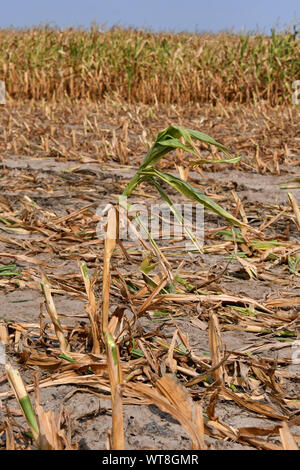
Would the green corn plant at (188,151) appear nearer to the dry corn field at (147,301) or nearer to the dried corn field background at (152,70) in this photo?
the dry corn field at (147,301)

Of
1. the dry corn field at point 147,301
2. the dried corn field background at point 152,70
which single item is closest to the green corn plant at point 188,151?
the dry corn field at point 147,301

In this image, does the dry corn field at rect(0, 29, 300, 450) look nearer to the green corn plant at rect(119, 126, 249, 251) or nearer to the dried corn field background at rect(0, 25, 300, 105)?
the green corn plant at rect(119, 126, 249, 251)

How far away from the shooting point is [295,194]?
3479 millimetres

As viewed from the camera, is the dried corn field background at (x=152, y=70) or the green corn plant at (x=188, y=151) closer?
the green corn plant at (x=188, y=151)

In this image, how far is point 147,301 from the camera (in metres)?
1.58

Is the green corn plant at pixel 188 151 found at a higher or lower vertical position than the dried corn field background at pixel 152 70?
lower

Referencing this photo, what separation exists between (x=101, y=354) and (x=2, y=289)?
2.09 ft

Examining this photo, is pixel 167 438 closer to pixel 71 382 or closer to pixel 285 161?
pixel 71 382

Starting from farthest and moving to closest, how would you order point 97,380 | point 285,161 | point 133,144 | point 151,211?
point 133,144, point 285,161, point 151,211, point 97,380

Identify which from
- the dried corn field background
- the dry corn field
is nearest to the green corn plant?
the dry corn field

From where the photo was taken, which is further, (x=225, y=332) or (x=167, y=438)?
(x=225, y=332)

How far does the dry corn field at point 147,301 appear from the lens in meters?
1.12

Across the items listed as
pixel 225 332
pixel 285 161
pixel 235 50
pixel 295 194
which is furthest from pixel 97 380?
pixel 235 50

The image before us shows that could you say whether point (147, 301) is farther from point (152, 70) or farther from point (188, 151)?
point (152, 70)
